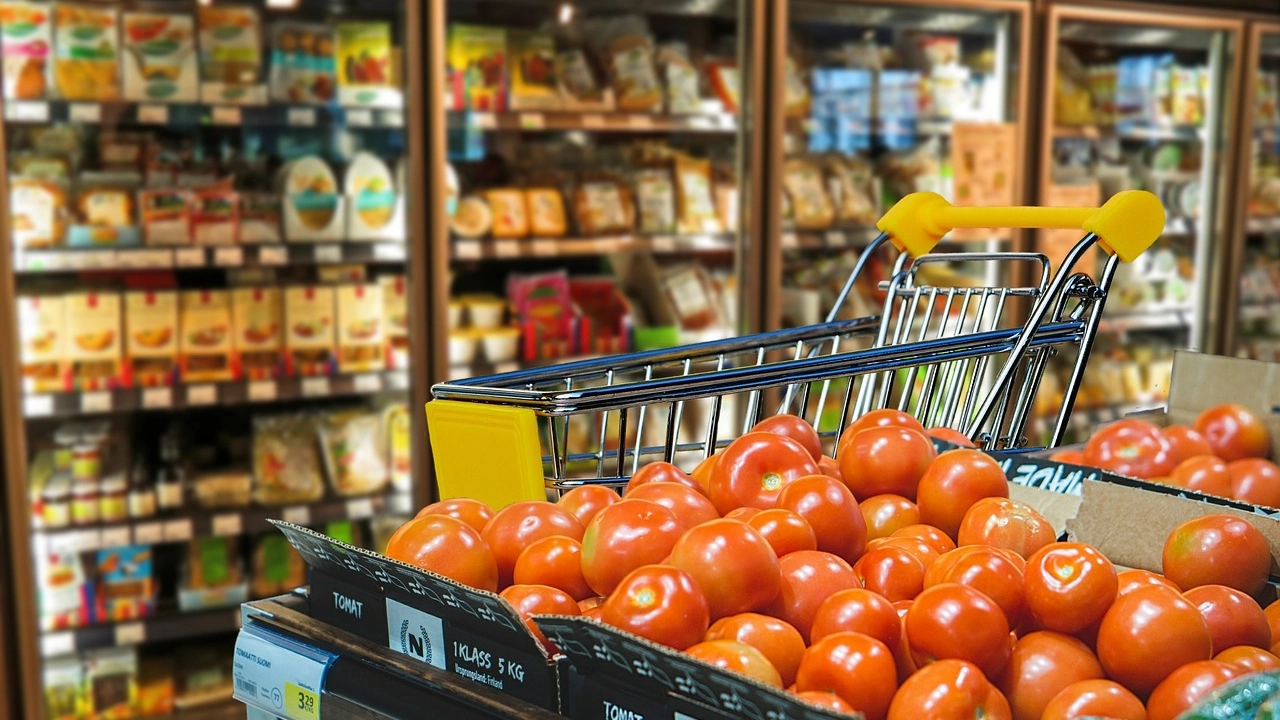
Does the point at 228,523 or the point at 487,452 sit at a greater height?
the point at 487,452

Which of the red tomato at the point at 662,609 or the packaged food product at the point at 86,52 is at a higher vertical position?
the packaged food product at the point at 86,52

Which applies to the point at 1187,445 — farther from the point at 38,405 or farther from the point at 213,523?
the point at 38,405

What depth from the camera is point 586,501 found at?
3.41 feet

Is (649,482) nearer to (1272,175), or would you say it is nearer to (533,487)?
(533,487)

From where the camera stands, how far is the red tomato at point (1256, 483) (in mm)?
1329

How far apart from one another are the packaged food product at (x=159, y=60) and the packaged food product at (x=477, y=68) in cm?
63

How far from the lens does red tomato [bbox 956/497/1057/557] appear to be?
3.06 feet

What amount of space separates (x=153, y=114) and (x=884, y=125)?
2.13m

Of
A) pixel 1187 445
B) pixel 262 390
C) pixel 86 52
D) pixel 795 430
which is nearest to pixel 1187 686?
pixel 795 430

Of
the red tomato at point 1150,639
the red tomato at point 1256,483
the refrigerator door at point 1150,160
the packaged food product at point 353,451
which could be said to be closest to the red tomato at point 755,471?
the red tomato at point 1150,639

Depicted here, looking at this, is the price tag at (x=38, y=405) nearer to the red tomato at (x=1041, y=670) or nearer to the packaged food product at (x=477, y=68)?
the packaged food product at (x=477, y=68)

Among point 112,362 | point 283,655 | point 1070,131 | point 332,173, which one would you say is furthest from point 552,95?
point 283,655

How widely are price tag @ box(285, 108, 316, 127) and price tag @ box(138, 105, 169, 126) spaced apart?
269 mm

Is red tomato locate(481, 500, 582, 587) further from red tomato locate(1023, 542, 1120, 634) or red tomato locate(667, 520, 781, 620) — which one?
red tomato locate(1023, 542, 1120, 634)
